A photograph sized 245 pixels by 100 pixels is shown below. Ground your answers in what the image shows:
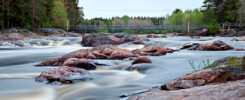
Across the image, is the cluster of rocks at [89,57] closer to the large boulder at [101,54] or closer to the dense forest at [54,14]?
the large boulder at [101,54]

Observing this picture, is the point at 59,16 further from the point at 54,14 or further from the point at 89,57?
the point at 89,57

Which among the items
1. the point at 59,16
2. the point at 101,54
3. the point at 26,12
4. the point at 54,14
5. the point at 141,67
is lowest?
the point at 141,67

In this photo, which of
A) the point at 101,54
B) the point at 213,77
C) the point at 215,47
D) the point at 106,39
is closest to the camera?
the point at 213,77

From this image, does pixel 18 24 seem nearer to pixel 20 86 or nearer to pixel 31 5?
pixel 31 5

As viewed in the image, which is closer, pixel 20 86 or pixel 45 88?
pixel 45 88

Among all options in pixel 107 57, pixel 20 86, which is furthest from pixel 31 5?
pixel 20 86

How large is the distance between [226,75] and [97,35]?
13438mm

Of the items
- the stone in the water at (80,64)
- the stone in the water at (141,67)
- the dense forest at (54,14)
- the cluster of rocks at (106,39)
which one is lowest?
the stone in the water at (141,67)

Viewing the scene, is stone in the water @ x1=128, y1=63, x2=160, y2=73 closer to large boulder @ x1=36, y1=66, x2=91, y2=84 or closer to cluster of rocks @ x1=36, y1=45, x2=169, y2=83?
cluster of rocks @ x1=36, y1=45, x2=169, y2=83

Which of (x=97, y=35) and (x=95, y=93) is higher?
(x=97, y=35)

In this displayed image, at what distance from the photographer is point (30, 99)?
11.5 feet

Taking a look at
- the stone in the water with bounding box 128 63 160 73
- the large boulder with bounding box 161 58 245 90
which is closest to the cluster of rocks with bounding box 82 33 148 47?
the stone in the water with bounding box 128 63 160 73

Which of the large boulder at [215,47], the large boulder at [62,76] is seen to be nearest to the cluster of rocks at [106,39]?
the large boulder at [215,47]

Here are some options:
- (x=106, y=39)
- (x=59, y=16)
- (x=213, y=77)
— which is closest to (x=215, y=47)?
(x=106, y=39)
